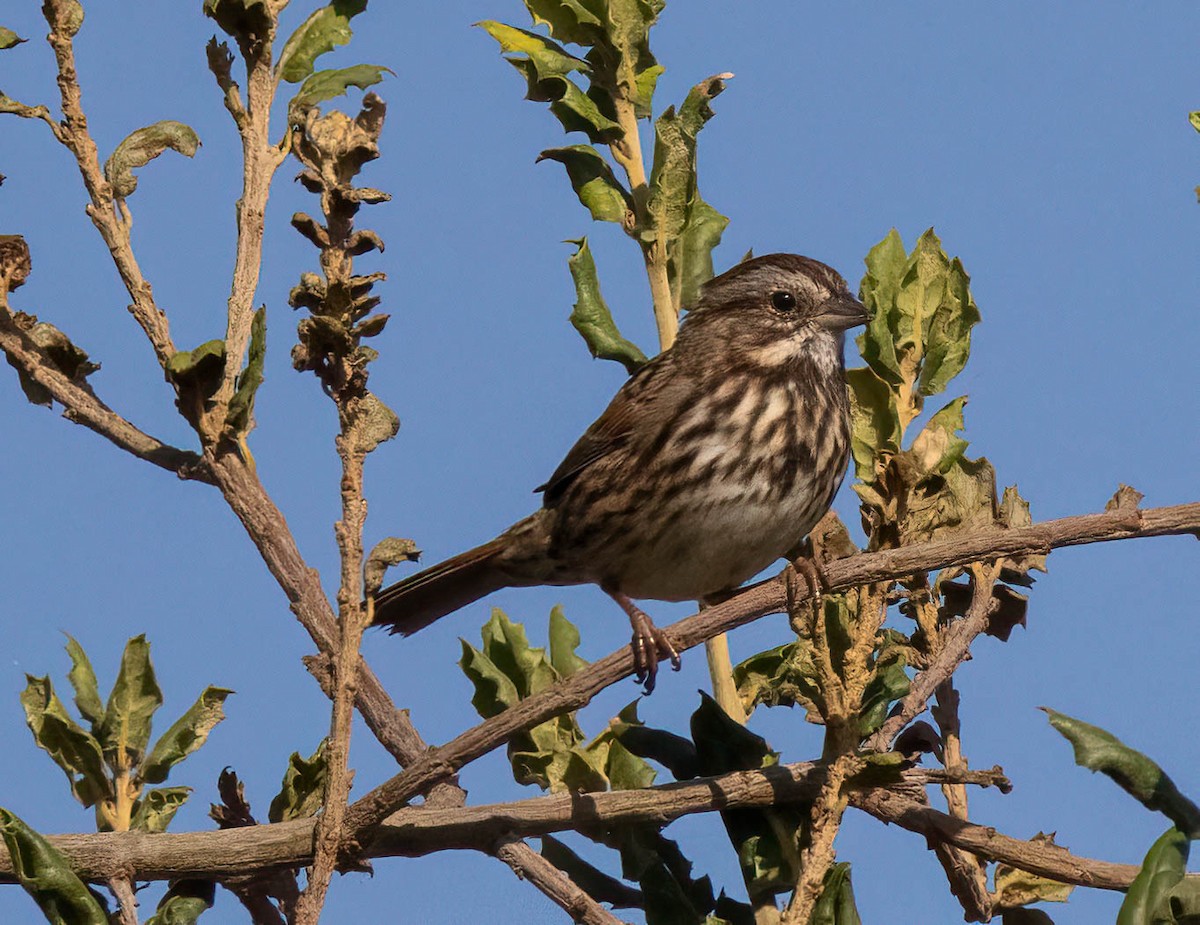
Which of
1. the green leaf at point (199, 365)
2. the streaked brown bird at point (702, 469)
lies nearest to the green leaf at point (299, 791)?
the green leaf at point (199, 365)

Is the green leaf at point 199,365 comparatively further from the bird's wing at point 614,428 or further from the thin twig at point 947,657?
the bird's wing at point 614,428

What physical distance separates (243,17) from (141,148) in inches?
14.7

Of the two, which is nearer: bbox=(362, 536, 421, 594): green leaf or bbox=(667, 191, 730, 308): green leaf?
bbox=(362, 536, 421, 594): green leaf

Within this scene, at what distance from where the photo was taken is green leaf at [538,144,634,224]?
4.31 meters

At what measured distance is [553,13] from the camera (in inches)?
169

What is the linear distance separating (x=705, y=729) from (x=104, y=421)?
1.51 m

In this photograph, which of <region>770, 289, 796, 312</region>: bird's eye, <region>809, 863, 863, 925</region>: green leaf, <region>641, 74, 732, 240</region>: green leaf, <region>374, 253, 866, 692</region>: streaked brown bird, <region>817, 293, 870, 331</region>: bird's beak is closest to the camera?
<region>809, 863, 863, 925</region>: green leaf

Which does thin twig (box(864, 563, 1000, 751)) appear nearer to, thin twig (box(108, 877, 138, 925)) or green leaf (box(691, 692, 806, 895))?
green leaf (box(691, 692, 806, 895))

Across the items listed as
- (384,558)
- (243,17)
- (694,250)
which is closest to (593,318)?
(694,250)

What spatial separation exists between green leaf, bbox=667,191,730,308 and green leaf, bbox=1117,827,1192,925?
217 centimetres

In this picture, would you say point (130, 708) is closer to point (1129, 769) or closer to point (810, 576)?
point (810, 576)

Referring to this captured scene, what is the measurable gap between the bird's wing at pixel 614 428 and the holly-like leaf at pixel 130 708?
7.40ft

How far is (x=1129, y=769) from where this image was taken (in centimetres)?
252

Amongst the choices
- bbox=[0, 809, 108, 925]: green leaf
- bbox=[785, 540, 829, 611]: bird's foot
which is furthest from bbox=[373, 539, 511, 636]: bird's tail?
bbox=[0, 809, 108, 925]: green leaf
